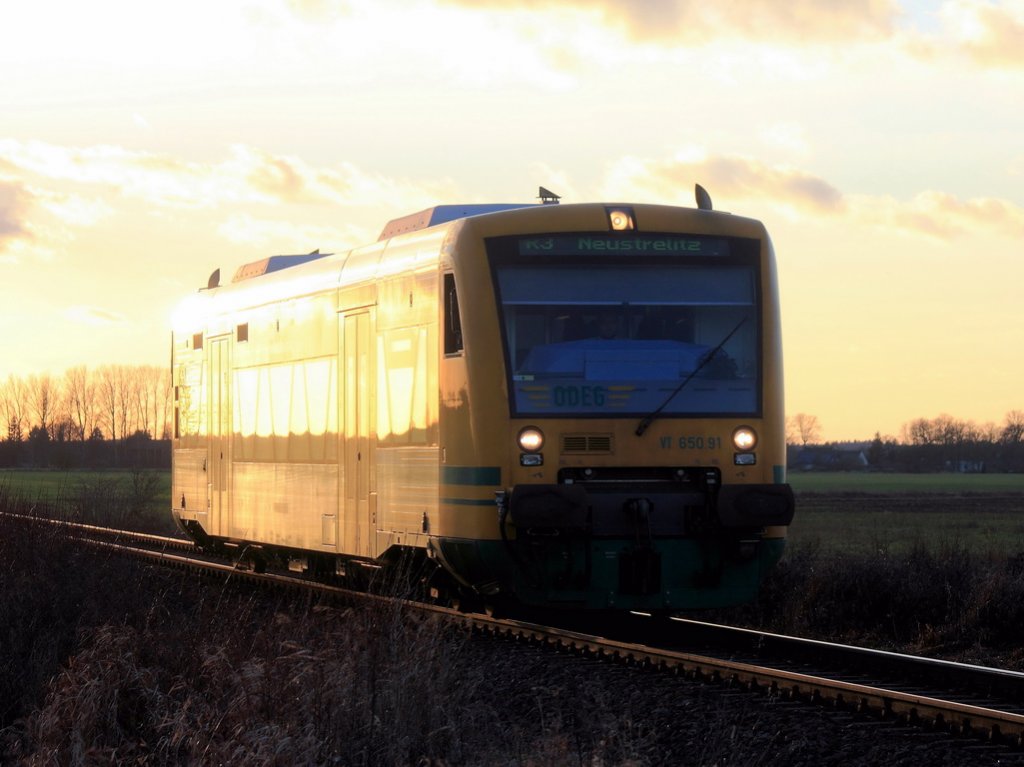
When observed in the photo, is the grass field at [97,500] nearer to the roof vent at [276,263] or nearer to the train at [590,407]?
the roof vent at [276,263]

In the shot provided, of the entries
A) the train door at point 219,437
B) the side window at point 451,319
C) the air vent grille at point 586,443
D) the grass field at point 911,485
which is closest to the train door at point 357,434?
the side window at point 451,319

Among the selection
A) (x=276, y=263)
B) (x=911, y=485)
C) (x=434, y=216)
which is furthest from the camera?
(x=911, y=485)

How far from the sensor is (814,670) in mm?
11477

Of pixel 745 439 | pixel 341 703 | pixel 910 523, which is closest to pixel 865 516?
pixel 910 523

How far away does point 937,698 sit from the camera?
32.8 feet

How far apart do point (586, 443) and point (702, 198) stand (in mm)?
2729

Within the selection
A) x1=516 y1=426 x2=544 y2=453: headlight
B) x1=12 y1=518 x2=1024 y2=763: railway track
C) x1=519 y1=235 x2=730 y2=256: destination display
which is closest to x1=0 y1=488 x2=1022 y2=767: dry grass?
x1=12 y1=518 x2=1024 y2=763: railway track

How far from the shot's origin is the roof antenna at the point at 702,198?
1396 cm

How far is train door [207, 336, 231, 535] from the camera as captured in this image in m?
19.2

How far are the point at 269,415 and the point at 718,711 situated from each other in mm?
9395

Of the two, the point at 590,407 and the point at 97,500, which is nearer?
the point at 590,407

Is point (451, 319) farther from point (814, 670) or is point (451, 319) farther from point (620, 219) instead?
point (814, 670)

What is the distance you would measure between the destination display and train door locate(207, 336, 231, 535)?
7228 millimetres

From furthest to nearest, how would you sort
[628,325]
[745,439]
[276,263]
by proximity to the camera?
[276,263] → [745,439] → [628,325]
